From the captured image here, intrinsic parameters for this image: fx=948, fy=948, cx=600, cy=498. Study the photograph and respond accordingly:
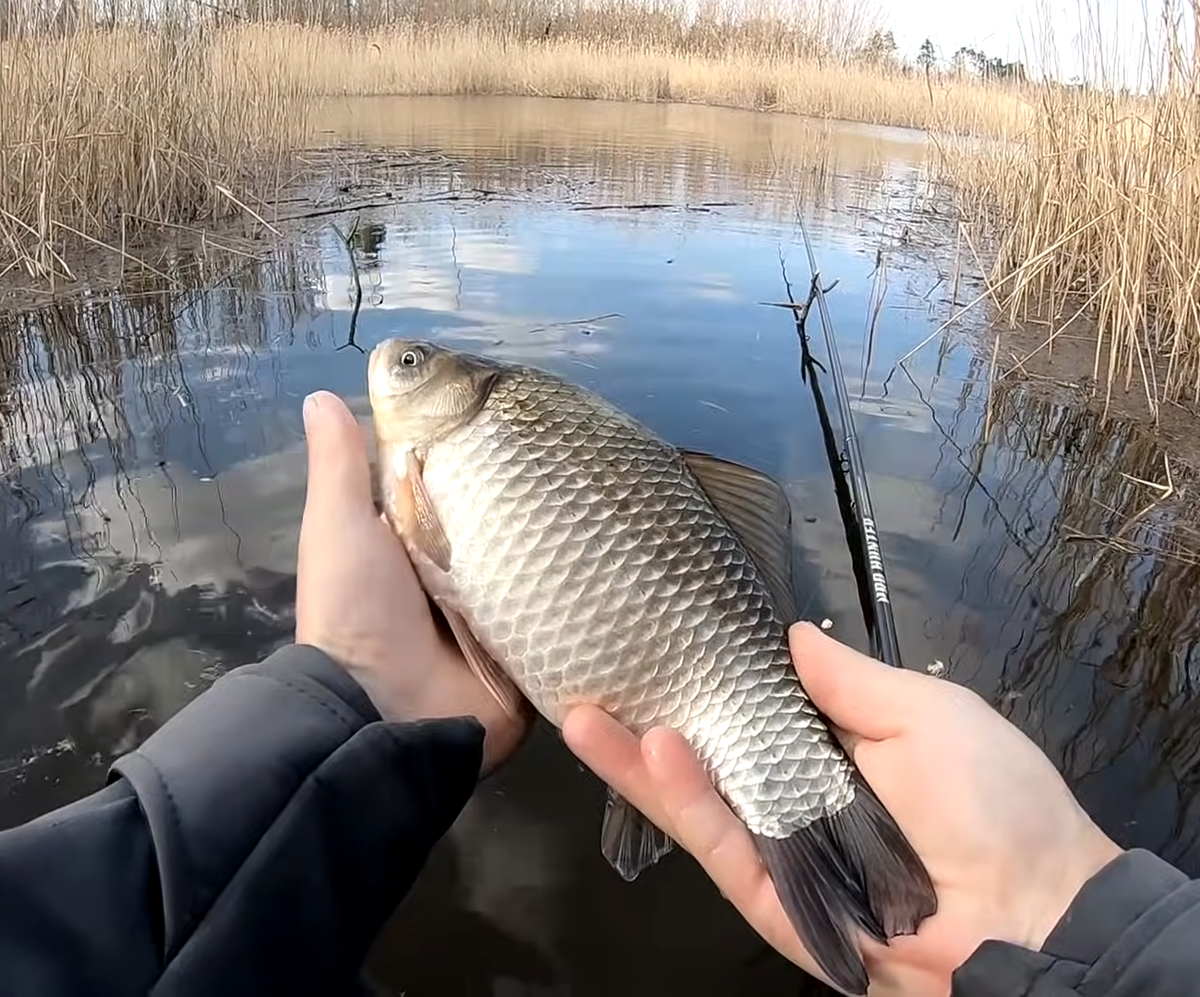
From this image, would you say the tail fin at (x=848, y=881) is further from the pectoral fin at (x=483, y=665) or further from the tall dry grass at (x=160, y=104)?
the tall dry grass at (x=160, y=104)

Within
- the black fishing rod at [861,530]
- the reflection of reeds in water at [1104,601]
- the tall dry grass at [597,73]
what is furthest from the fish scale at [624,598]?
the tall dry grass at [597,73]

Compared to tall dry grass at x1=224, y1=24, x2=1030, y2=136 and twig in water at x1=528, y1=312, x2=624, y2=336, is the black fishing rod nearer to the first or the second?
twig in water at x1=528, y1=312, x2=624, y2=336

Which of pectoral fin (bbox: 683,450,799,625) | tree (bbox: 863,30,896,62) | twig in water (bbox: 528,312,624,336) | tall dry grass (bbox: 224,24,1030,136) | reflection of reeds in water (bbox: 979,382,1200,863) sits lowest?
reflection of reeds in water (bbox: 979,382,1200,863)

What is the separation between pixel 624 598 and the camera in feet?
5.06

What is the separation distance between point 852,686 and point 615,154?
13129 millimetres

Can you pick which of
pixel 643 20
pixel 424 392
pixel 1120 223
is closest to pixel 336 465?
pixel 424 392

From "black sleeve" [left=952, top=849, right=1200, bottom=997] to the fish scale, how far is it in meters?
0.32

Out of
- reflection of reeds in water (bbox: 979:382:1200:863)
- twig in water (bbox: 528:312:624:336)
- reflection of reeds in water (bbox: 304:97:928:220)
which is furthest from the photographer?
reflection of reeds in water (bbox: 304:97:928:220)

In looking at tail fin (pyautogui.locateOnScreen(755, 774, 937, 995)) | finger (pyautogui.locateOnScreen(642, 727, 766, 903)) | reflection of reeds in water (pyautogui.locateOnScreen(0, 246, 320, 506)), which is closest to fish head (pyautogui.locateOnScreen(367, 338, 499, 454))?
finger (pyautogui.locateOnScreen(642, 727, 766, 903))

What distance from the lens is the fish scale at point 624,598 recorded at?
1466 millimetres

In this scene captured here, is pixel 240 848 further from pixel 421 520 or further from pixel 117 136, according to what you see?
pixel 117 136

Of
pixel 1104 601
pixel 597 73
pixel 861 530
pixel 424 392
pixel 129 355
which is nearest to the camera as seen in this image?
pixel 424 392

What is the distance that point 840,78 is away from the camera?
62.2 feet

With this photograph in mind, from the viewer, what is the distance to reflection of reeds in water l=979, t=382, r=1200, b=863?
2.54 metres
